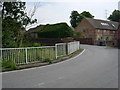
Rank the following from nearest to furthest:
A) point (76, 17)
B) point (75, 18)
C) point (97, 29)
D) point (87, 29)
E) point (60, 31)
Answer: point (60, 31)
point (97, 29)
point (87, 29)
point (76, 17)
point (75, 18)

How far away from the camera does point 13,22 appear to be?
16172mm

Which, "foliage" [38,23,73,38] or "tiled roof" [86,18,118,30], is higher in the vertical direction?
"tiled roof" [86,18,118,30]

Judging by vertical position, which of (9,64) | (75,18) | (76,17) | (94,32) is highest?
(76,17)

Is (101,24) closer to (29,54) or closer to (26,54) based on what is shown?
(29,54)

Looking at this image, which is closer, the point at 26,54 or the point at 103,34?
the point at 26,54

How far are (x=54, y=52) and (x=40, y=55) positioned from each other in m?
1.50

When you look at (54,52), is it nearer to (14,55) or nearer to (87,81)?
(14,55)

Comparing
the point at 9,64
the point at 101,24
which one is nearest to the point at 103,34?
the point at 101,24

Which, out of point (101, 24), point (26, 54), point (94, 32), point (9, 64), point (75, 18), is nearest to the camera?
point (9, 64)

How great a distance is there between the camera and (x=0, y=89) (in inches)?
220

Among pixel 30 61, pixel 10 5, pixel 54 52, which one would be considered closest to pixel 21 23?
pixel 10 5

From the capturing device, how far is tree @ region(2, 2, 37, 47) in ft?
48.5

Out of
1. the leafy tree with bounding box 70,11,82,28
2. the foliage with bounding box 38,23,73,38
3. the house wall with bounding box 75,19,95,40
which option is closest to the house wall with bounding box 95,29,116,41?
the house wall with bounding box 75,19,95,40

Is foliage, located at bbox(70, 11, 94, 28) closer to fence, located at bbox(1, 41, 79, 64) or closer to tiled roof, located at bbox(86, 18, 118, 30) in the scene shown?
tiled roof, located at bbox(86, 18, 118, 30)
